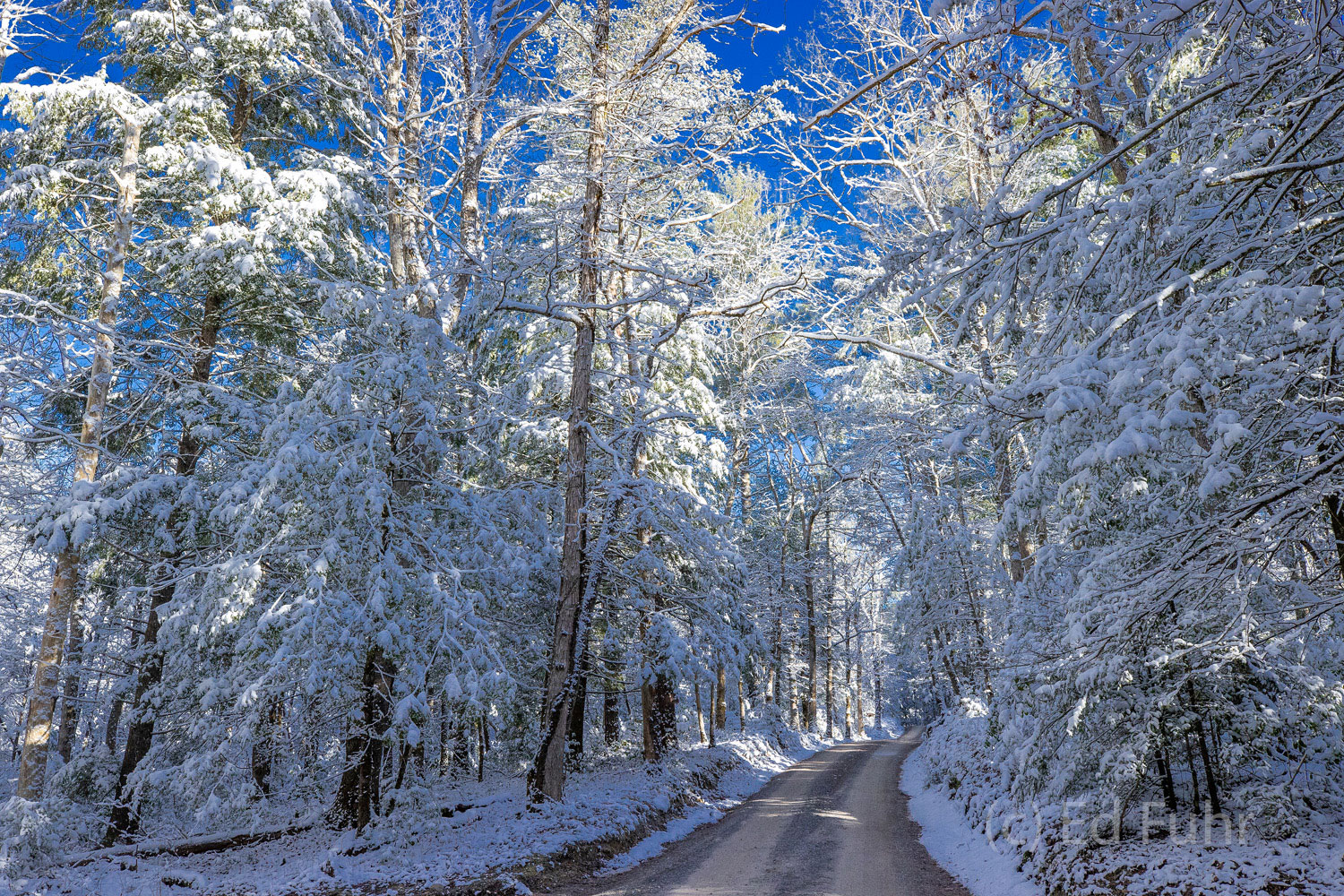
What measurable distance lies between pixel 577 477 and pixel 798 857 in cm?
601

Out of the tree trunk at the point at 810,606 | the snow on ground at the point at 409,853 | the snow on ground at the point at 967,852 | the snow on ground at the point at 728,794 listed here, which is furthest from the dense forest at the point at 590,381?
the tree trunk at the point at 810,606

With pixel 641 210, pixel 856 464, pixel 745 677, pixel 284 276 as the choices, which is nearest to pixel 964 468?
pixel 856 464

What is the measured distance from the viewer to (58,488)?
10711mm

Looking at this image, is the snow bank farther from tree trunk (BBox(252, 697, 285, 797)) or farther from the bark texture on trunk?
the bark texture on trunk

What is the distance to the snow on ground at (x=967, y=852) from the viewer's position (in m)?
7.45

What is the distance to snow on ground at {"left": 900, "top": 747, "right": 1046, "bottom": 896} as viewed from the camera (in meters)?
7.45

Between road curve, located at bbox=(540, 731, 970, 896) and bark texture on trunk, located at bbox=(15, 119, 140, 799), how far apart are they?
7.76m

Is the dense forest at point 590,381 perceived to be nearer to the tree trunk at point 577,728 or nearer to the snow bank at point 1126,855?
the snow bank at point 1126,855

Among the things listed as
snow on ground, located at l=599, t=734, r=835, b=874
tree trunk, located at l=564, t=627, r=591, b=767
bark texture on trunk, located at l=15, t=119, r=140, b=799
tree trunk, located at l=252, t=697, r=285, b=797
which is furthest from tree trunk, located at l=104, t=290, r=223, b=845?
snow on ground, located at l=599, t=734, r=835, b=874

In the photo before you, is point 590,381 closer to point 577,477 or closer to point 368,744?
point 577,477

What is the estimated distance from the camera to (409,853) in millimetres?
7762

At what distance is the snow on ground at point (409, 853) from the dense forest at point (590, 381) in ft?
1.24

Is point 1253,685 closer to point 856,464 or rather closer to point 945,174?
point 856,464

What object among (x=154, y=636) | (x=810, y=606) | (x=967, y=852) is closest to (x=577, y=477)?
(x=154, y=636)
